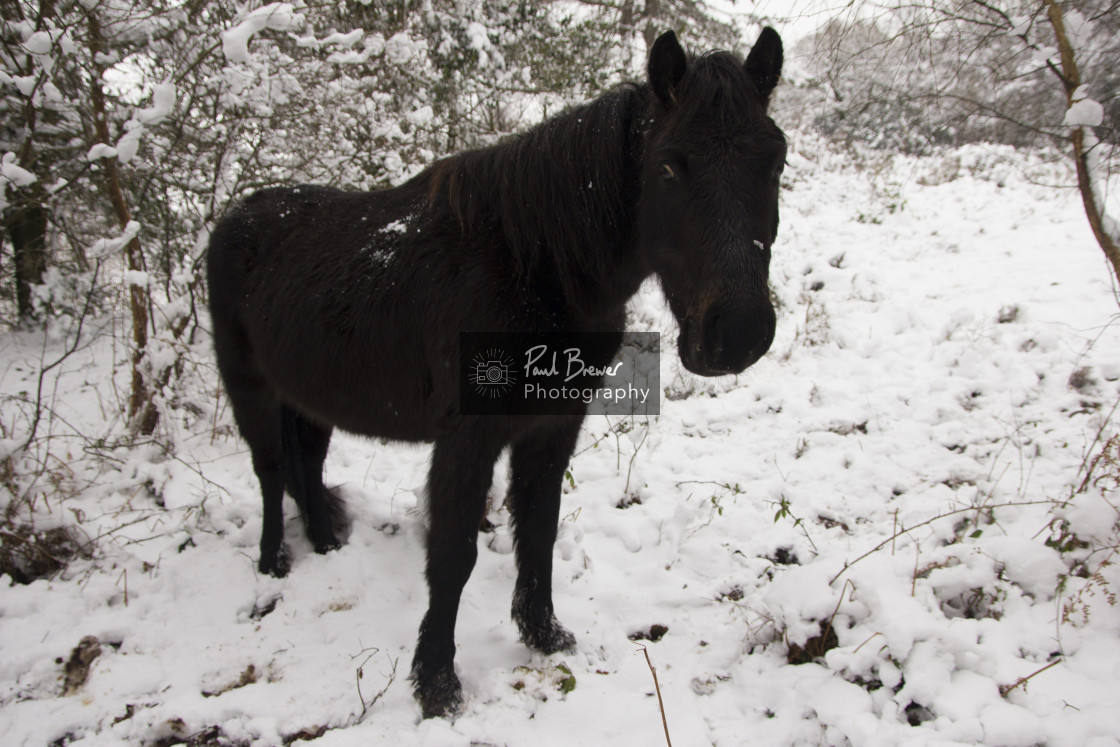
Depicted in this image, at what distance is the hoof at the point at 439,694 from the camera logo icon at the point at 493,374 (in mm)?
1171

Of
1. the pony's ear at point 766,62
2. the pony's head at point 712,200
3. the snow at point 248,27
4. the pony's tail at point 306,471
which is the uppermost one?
the snow at point 248,27

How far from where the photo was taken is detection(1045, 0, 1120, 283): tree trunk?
7.56 feet

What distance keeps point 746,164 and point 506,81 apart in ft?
18.3

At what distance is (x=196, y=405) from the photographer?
467 centimetres

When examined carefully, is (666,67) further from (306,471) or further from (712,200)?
(306,471)

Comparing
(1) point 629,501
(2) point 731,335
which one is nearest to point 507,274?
(2) point 731,335

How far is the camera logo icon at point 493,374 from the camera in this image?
80.3 inches

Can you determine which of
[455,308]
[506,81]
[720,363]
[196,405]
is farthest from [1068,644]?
[506,81]

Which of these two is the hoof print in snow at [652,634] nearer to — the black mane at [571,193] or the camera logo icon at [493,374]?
the camera logo icon at [493,374]

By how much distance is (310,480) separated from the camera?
10.8ft

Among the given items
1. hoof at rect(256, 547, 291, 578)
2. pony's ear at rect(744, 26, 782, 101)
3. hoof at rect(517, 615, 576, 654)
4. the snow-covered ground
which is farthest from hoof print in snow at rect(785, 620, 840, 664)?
hoof at rect(256, 547, 291, 578)

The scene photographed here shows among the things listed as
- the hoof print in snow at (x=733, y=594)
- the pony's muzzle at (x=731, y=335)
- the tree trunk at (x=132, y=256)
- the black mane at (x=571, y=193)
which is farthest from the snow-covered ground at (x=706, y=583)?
the black mane at (x=571, y=193)

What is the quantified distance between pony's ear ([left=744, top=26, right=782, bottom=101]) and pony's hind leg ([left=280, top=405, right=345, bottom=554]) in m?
2.88

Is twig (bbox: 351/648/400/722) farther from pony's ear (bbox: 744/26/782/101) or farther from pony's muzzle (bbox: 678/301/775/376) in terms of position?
pony's ear (bbox: 744/26/782/101)
